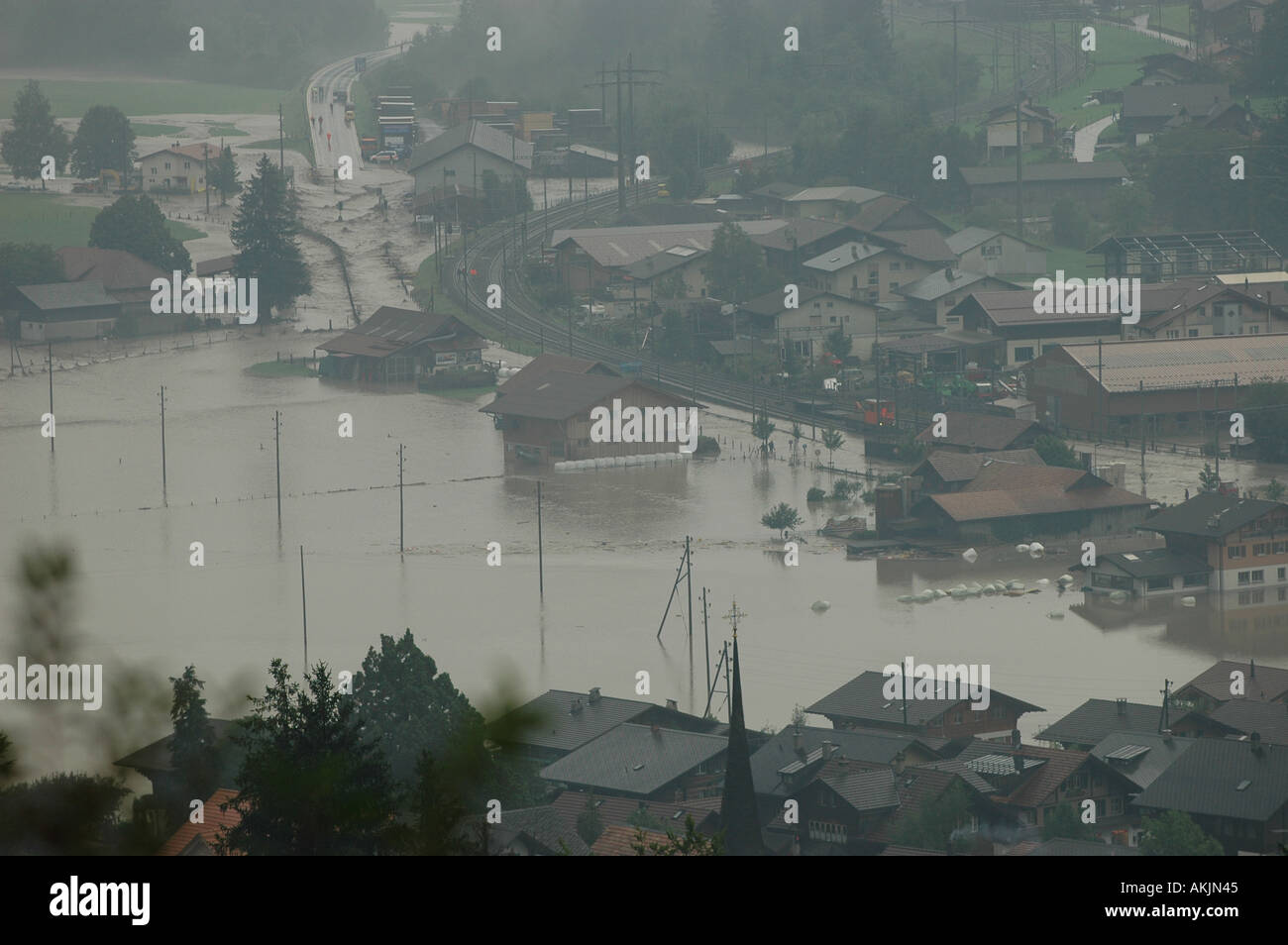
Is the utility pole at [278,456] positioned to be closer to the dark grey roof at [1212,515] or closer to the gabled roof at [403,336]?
the gabled roof at [403,336]

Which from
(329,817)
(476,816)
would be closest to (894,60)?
(476,816)

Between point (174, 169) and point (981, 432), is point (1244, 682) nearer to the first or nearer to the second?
point (981, 432)

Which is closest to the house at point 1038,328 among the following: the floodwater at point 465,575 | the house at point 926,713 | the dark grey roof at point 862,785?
the floodwater at point 465,575

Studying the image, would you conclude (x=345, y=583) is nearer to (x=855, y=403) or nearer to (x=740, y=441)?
(x=740, y=441)

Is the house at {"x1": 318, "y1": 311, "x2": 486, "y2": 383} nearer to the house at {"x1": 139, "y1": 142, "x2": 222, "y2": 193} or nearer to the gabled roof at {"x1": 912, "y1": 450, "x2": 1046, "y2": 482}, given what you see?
the gabled roof at {"x1": 912, "y1": 450, "x2": 1046, "y2": 482}
